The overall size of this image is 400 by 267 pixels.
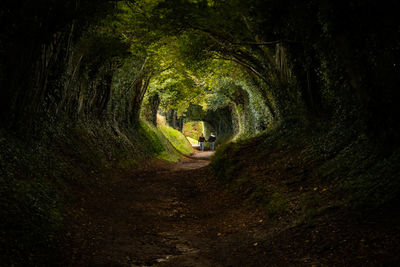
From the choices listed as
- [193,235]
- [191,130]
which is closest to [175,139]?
[193,235]

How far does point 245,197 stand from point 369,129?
385 cm

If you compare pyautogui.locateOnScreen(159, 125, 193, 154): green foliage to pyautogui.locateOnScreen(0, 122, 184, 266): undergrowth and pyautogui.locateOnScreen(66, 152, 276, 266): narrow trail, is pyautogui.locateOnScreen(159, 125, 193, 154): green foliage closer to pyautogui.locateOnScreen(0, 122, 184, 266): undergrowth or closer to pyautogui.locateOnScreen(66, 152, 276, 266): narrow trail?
pyautogui.locateOnScreen(0, 122, 184, 266): undergrowth

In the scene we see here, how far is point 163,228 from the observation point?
6.68m

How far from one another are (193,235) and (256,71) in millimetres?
9361

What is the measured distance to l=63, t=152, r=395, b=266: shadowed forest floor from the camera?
4230mm

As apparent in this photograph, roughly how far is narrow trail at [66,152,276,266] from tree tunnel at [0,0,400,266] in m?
0.48

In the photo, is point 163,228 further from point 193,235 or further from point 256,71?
point 256,71

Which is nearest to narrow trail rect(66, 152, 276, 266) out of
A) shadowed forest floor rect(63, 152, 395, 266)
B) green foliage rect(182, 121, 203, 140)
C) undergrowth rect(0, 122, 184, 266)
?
shadowed forest floor rect(63, 152, 395, 266)

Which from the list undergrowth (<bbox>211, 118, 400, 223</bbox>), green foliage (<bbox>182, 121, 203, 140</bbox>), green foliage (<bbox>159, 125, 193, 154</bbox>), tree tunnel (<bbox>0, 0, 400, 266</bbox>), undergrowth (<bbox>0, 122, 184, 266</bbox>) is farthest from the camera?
green foliage (<bbox>182, 121, 203, 140</bbox>)

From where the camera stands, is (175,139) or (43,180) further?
(175,139)

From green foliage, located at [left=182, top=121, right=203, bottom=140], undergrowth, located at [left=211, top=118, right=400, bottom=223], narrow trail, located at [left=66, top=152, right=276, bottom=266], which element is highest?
green foliage, located at [left=182, top=121, right=203, bottom=140]

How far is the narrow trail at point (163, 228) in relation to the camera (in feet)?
15.7

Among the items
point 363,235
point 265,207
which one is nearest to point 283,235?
point 363,235

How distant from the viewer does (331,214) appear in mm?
4902
